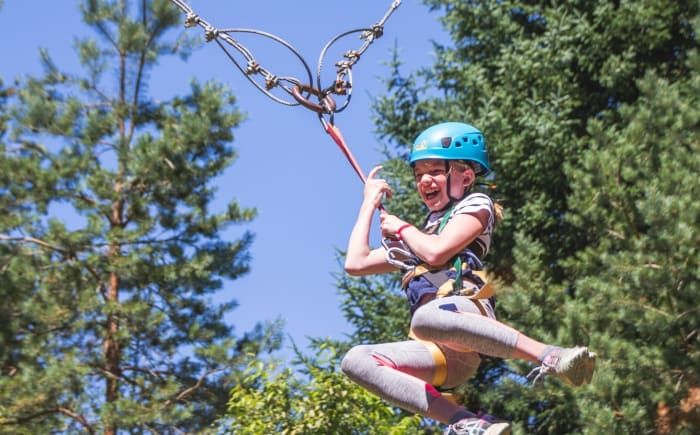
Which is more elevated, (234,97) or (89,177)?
(234,97)

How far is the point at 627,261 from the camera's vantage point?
10.5 meters

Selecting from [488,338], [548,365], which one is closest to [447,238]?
[488,338]

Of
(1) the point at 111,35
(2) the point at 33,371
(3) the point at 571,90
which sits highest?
(1) the point at 111,35

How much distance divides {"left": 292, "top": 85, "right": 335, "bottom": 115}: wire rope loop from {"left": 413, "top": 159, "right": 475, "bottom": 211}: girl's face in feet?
1.53

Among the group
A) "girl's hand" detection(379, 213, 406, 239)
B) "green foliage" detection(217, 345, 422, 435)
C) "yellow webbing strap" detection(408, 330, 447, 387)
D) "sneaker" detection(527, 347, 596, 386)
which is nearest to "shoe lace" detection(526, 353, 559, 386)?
"sneaker" detection(527, 347, 596, 386)

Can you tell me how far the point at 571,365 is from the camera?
11.5ft

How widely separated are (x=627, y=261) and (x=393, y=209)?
147 inches

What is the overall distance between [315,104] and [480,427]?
1569 mm

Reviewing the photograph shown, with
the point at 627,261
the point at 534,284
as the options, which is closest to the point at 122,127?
the point at 534,284

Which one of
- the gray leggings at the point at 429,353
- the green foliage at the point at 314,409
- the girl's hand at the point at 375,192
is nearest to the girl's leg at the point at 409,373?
the gray leggings at the point at 429,353

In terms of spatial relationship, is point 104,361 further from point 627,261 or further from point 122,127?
point 627,261

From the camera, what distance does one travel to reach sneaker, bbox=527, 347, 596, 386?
351 cm

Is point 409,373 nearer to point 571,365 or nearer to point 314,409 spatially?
point 571,365

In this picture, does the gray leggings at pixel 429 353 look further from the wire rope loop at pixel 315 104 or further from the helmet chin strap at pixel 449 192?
the wire rope loop at pixel 315 104
